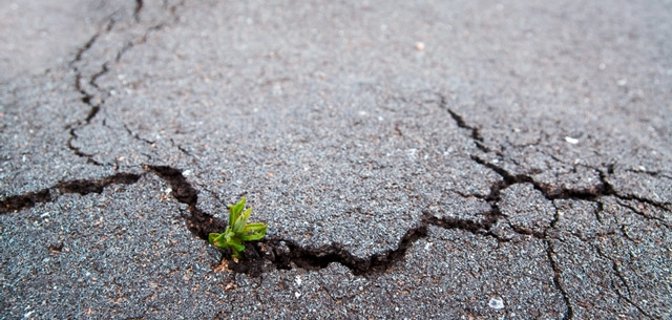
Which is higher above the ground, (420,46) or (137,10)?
(137,10)

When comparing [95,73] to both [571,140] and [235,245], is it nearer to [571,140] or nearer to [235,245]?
[235,245]

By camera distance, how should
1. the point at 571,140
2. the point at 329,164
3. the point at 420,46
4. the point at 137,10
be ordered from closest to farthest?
the point at 329,164, the point at 571,140, the point at 420,46, the point at 137,10

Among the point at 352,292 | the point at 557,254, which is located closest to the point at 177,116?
the point at 352,292

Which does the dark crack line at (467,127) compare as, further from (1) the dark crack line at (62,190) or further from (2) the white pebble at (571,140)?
(1) the dark crack line at (62,190)

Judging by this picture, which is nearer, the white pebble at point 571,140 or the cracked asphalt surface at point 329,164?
the cracked asphalt surface at point 329,164

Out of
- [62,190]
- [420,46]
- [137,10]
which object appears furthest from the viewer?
[137,10]

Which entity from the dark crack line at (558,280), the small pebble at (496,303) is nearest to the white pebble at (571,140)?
the dark crack line at (558,280)

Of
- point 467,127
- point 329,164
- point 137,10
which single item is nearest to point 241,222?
point 329,164
